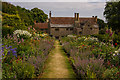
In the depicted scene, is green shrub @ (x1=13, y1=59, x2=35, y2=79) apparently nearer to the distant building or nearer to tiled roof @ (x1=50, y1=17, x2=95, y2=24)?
the distant building

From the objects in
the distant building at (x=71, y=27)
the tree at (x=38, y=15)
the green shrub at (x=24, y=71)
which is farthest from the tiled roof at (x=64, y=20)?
the green shrub at (x=24, y=71)

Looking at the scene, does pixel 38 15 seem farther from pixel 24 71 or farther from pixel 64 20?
pixel 24 71

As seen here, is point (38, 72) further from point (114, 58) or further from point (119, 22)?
point (119, 22)

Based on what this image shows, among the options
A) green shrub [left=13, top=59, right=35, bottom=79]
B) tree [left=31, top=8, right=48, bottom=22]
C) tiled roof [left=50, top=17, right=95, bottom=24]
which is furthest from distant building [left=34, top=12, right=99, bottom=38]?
green shrub [left=13, top=59, right=35, bottom=79]

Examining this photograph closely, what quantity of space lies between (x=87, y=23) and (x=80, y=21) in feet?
9.14

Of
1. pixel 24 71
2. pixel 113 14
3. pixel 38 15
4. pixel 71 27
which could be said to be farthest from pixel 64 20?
pixel 24 71

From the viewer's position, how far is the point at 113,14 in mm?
32156

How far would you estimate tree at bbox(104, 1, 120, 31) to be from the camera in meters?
28.8

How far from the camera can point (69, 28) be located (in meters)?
39.7

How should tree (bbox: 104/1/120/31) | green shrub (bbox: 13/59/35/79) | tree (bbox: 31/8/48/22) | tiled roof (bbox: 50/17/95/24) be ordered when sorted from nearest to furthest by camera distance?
green shrub (bbox: 13/59/35/79), tree (bbox: 104/1/120/31), tiled roof (bbox: 50/17/95/24), tree (bbox: 31/8/48/22)

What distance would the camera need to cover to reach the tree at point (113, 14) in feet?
94.6

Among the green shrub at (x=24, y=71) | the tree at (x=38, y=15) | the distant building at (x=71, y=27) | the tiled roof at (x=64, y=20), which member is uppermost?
the tree at (x=38, y=15)

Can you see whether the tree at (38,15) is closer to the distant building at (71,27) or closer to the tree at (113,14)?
the distant building at (71,27)

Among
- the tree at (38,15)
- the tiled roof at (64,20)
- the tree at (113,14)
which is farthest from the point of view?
the tree at (38,15)
